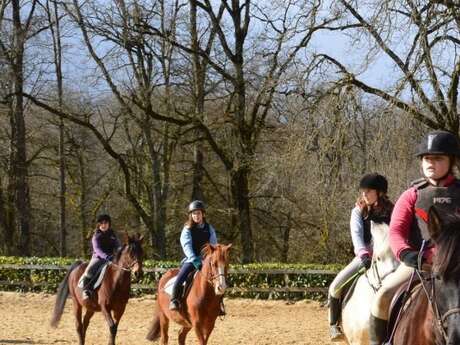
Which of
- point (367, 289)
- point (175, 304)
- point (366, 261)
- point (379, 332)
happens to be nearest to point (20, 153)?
point (175, 304)

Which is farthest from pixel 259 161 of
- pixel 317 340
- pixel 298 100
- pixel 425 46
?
pixel 425 46

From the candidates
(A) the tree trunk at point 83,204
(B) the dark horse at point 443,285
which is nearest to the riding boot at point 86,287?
(B) the dark horse at point 443,285

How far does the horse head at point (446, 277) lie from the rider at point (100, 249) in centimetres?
854

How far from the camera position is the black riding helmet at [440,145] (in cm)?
385

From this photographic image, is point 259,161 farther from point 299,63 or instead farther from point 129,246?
point 129,246

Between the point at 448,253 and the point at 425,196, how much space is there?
759mm

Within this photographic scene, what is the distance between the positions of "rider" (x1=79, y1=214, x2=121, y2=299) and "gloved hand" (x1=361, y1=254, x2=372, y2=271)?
5.98m

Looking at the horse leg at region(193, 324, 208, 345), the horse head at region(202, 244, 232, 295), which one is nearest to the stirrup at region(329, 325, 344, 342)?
the horse head at region(202, 244, 232, 295)

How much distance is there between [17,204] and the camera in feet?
86.9

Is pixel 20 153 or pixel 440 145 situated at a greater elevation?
pixel 20 153

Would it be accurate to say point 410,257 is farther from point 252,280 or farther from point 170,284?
point 252,280

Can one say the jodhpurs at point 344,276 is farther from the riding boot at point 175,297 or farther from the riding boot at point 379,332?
the riding boot at point 175,297

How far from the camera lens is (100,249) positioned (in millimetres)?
11555

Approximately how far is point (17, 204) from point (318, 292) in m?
13.6
